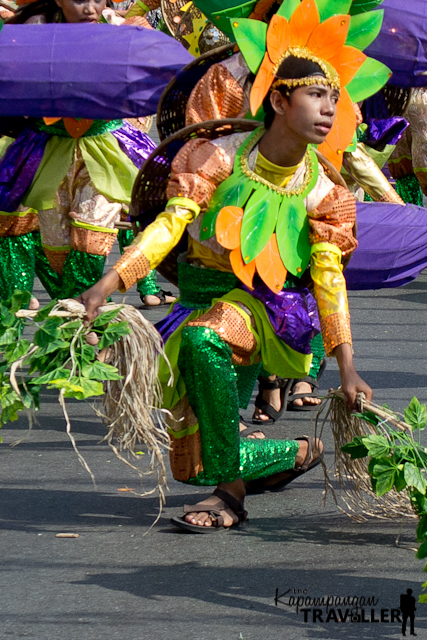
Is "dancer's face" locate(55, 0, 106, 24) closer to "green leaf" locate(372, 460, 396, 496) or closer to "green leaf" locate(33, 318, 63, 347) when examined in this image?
"green leaf" locate(33, 318, 63, 347)

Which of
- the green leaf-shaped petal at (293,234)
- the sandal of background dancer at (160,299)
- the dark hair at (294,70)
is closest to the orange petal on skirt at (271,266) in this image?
the green leaf-shaped petal at (293,234)

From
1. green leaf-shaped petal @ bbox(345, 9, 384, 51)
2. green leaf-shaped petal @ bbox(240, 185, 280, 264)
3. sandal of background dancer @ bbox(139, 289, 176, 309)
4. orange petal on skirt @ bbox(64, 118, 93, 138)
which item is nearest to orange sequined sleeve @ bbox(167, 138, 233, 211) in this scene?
green leaf-shaped petal @ bbox(240, 185, 280, 264)

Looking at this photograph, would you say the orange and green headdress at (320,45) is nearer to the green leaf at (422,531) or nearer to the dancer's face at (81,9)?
the green leaf at (422,531)

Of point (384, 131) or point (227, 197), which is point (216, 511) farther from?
point (384, 131)

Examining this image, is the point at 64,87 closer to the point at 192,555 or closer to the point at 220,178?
the point at 220,178

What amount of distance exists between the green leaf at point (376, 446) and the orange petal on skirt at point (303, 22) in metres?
1.23

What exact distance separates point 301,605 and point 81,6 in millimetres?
2838

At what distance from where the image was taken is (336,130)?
4016mm

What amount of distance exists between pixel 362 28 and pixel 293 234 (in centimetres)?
71

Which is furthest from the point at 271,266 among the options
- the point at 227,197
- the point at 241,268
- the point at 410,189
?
the point at 410,189

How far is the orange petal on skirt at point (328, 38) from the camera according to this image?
12.5ft

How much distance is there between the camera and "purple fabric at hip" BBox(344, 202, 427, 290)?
190 inches

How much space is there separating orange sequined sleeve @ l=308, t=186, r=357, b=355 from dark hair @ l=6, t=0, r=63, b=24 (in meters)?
1.88

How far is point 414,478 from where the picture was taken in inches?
132
